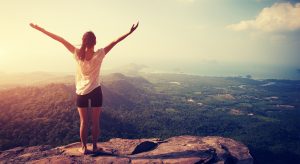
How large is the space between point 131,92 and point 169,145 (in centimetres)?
6969

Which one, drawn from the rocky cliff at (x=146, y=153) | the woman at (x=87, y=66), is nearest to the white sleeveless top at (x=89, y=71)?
the woman at (x=87, y=66)

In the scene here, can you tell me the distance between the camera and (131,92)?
78312mm

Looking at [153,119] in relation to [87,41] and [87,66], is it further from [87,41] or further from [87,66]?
[87,41]

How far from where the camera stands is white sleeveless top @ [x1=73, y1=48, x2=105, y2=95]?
588 cm

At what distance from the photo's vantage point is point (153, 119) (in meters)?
53.4

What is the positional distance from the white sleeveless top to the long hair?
0.65 ft

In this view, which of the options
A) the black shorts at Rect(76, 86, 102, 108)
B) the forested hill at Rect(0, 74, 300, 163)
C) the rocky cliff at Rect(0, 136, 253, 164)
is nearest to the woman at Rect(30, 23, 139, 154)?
the black shorts at Rect(76, 86, 102, 108)

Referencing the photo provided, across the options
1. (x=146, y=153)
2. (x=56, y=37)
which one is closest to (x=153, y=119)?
(x=146, y=153)

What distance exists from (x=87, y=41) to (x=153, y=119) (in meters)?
48.5

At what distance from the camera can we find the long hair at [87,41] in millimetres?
5605

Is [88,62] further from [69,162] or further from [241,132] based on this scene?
[241,132]

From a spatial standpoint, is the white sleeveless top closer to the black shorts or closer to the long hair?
the black shorts

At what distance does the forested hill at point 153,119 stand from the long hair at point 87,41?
21943 millimetres

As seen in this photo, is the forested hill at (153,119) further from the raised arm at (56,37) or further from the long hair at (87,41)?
the long hair at (87,41)
